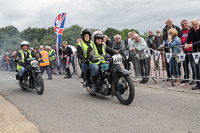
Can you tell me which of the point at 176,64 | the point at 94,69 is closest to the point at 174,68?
the point at 176,64

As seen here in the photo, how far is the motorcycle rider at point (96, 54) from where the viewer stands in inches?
242

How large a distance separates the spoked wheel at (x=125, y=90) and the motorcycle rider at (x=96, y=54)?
0.81 metres

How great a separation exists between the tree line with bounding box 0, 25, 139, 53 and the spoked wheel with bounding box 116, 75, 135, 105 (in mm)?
75526

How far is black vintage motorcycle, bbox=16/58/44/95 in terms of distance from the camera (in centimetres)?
768

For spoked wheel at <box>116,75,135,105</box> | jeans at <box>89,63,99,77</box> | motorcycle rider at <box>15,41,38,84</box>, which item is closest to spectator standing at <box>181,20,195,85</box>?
spoked wheel at <box>116,75,135,105</box>

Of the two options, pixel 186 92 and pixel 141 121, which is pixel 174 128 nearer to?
pixel 141 121

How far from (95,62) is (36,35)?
101 meters

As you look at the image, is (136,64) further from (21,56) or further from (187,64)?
(21,56)

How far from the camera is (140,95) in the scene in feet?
22.2

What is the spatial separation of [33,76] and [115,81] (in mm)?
3381

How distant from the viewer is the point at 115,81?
584cm

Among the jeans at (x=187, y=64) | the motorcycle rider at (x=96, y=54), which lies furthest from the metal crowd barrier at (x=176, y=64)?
the motorcycle rider at (x=96, y=54)

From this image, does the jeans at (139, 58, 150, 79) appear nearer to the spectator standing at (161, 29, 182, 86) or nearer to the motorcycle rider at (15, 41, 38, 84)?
the spectator standing at (161, 29, 182, 86)

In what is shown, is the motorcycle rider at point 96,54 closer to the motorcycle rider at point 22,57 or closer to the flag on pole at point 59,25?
the motorcycle rider at point 22,57
